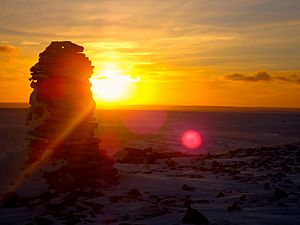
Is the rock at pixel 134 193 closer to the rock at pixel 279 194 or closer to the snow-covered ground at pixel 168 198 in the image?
the snow-covered ground at pixel 168 198

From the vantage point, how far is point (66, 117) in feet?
63.2

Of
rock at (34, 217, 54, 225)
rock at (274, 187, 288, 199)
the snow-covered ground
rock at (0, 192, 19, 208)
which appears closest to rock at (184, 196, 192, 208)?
the snow-covered ground

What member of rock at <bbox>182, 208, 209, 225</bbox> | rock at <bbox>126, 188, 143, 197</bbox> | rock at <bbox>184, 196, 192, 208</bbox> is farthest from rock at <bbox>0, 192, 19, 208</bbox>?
rock at <bbox>182, 208, 209, 225</bbox>

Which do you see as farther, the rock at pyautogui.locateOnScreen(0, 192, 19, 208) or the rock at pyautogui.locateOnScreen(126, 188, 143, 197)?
the rock at pyautogui.locateOnScreen(126, 188, 143, 197)

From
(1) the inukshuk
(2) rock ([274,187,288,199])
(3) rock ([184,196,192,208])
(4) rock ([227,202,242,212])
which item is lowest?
(3) rock ([184,196,192,208])

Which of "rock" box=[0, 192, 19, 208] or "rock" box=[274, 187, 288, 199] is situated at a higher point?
"rock" box=[274, 187, 288, 199]

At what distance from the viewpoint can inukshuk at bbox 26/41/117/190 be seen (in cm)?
1898

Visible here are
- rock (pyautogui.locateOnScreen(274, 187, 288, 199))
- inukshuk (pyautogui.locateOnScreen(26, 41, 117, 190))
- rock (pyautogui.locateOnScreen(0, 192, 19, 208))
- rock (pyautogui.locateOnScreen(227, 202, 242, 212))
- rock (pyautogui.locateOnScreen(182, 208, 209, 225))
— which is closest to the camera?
rock (pyautogui.locateOnScreen(182, 208, 209, 225))

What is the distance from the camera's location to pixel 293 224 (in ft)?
41.4

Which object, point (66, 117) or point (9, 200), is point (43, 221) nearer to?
point (9, 200)

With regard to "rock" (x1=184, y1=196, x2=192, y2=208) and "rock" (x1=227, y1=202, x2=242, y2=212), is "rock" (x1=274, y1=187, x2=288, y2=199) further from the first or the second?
"rock" (x1=184, y1=196, x2=192, y2=208)

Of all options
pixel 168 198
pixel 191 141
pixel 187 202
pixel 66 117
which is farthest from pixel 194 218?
pixel 191 141

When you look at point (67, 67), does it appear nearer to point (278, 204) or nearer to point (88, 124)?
point (88, 124)

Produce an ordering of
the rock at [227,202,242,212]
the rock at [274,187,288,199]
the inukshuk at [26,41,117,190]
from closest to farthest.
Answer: the rock at [227,202,242,212] < the rock at [274,187,288,199] < the inukshuk at [26,41,117,190]
